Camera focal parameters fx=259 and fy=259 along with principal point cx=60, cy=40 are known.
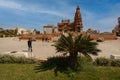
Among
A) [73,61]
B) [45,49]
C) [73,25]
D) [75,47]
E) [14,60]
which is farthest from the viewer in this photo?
[73,25]

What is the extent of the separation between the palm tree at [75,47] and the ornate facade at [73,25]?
46.2 m

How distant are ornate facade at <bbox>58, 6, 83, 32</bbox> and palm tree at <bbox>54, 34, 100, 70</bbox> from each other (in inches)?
1819

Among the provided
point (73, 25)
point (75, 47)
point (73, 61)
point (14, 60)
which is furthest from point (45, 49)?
point (73, 25)

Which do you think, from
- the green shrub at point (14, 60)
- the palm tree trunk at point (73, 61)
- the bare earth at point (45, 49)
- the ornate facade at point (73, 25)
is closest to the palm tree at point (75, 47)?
the palm tree trunk at point (73, 61)

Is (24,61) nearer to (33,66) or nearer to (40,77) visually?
(33,66)

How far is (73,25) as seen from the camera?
64812 millimetres

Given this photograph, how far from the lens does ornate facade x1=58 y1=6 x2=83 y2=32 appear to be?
6319 cm

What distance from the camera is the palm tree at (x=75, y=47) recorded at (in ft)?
49.3

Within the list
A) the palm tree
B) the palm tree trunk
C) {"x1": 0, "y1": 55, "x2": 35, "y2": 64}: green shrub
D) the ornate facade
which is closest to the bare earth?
{"x1": 0, "y1": 55, "x2": 35, "y2": 64}: green shrub

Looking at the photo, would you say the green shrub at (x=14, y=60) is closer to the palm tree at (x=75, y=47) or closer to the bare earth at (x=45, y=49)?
the palm tree at (x=75, y=47)

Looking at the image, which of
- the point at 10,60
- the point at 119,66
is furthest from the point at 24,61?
the point at 119,66

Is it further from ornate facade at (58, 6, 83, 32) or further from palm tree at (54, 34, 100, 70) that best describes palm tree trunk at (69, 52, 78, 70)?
ornate facade at (58, 6, 83, 32)

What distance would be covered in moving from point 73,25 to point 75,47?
4988 cm

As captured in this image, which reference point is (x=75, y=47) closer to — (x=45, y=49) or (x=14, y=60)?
(x=14, y=60)
